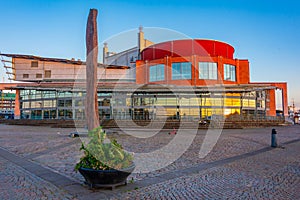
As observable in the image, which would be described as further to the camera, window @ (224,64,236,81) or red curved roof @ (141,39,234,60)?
red curved roof @ (141,39,234,60)

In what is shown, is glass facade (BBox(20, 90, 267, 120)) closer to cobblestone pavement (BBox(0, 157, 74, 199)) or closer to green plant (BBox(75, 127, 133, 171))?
cobblestone pavement (BBox(0, 157, 74, 199))

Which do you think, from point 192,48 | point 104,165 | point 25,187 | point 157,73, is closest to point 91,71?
point 25,187

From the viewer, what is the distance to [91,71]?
9.83 meters

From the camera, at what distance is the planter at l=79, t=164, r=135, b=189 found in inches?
197

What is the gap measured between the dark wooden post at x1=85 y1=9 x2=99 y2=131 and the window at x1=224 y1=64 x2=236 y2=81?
3576 cm

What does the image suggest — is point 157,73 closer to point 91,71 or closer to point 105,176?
point 91,71

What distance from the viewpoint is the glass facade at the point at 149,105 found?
34781mm

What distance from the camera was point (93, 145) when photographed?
519 cm

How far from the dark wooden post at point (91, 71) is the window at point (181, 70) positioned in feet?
103

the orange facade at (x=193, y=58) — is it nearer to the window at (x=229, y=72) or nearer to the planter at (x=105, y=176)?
the window at (x=229, y=72)

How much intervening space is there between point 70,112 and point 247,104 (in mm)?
29657

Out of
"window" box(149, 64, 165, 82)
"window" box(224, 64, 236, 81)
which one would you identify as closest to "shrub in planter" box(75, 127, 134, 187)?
"window" box(149, 64, 165, 82)

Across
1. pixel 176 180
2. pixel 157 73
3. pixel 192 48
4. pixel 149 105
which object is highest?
pixel 192 48

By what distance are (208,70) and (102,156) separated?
127ft
